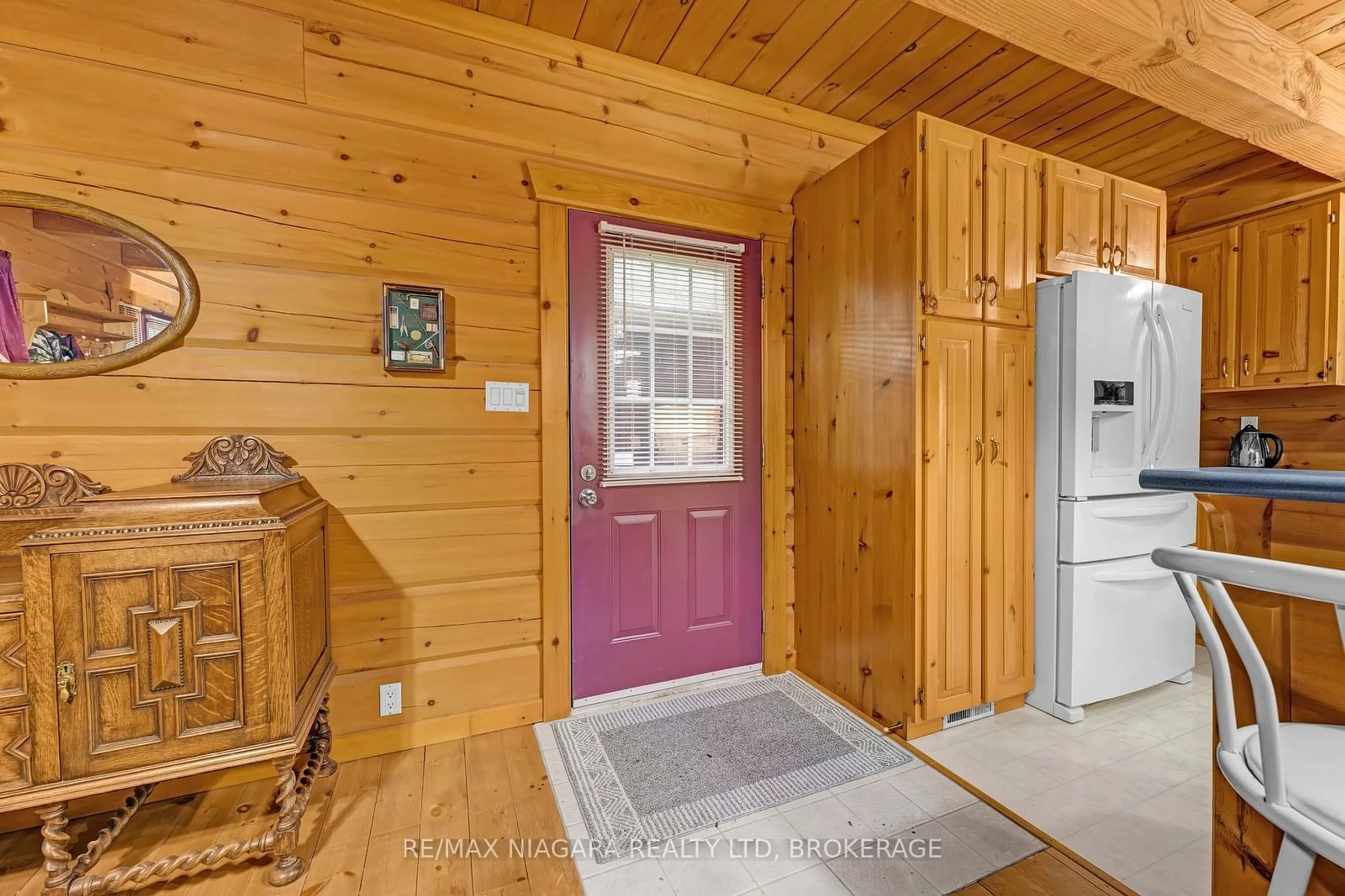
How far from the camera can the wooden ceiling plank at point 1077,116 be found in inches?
101

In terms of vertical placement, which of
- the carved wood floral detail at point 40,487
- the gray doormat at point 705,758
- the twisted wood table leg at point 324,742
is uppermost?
the carved wood floral detail at point 40,487

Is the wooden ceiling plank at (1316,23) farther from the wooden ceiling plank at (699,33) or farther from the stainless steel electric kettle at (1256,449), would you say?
the wooden ceiling plank at (699,33)

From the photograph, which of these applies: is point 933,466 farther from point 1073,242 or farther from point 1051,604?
point 1073,242

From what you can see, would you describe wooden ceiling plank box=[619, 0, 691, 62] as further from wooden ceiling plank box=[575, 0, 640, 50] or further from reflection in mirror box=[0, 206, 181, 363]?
reflection in mirror box=[0, 206, 181, 363]

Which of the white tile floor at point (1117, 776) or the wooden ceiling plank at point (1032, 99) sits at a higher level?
the wooden ceiling plank at point (1032, 99)

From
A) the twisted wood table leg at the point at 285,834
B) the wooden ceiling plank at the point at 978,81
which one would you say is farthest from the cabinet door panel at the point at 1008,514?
the twisted wood table leg at the point at 285,834

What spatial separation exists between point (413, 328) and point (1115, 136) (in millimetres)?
3692

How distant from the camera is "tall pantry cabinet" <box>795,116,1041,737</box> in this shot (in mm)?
2062

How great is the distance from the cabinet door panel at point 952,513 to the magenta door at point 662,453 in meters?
0.80

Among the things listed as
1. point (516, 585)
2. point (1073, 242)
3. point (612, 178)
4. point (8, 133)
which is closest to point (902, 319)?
point (1073, 242)

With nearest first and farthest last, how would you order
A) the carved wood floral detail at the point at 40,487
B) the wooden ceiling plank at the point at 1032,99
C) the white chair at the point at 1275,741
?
the white chair at the point at 1275,741
the carved wood floral detail at the point at 40,487
the wooden ceiling plank at the point at 1032,99

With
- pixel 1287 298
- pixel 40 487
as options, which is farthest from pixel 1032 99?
pixel 40 487

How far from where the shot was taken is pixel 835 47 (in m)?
2.24

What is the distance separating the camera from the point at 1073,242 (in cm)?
237
